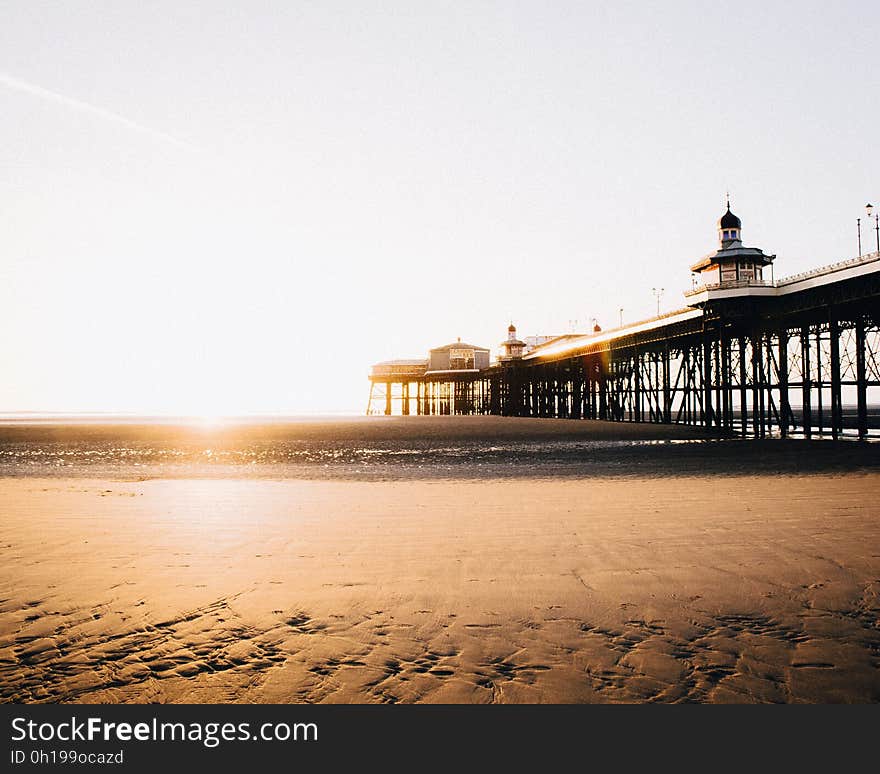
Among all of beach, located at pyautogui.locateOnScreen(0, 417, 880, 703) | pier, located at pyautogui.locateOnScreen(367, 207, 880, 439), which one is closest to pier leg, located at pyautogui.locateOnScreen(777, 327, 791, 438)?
pier, located at pyautogui.locateOnScreen(367, 207, 880, 439)

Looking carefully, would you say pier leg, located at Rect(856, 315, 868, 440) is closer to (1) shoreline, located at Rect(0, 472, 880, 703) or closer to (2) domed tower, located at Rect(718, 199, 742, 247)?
(2) domed tower, located at Rect(718, 199, 742, 247)

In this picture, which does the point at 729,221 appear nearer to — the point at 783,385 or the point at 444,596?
the point at 783,385

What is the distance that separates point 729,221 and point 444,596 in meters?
42.3

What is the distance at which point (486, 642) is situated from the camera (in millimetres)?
4684

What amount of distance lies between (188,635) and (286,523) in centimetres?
466

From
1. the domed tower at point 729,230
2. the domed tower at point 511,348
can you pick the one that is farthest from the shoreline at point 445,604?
the domed tower at point 511,348

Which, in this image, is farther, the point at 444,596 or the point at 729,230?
the point at 729,230

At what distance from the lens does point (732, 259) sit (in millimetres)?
39938

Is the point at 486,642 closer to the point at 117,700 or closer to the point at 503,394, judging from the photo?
the point at 117,700

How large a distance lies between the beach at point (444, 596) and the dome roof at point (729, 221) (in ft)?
111

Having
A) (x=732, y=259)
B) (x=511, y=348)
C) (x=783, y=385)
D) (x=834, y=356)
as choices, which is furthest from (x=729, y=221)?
(x=511, y=348)

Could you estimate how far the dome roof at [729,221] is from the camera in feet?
140

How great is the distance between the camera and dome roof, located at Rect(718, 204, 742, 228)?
42594 millimetres

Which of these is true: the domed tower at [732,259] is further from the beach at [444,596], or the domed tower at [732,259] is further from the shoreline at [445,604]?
the shoreline at [445,604]
